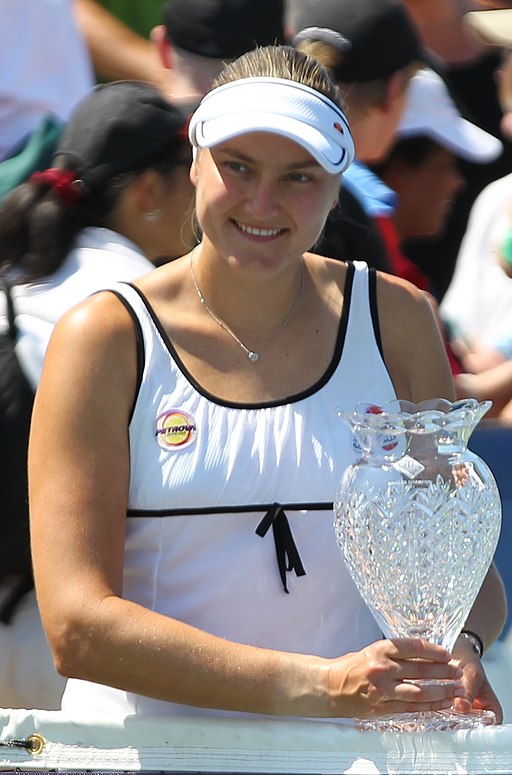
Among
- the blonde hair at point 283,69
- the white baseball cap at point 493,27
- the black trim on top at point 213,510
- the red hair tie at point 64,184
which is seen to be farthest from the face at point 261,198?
the white baseball cap at point 493,27

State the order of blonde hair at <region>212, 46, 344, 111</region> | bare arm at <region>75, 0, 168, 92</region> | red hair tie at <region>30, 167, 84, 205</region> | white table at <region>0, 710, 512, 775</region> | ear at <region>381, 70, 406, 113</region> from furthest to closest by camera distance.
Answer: bare arm at <region>75, 0, 168, 92</region> < ear at <region>381, 70, 406, 113</region> < red hair tie at <region>30, 167, 84, 205</region> < blonde hair at <region>212, 46, 344, 111</region> < white table at <region>0, 710, 512, 775</region>

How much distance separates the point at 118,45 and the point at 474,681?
283cm

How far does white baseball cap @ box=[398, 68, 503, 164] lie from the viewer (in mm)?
3760

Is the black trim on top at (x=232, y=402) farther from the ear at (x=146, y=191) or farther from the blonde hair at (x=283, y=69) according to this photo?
the ear at (x=146, y=191)

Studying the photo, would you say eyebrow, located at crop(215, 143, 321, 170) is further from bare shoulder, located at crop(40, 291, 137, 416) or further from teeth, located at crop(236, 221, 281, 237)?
bare shoulder, located at crop(40, 291, 137, 416)

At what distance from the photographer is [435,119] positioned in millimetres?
3791

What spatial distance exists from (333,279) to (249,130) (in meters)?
0.33

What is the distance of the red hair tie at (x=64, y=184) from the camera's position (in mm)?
2781

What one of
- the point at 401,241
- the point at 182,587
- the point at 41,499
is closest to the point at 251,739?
the point at 182,587

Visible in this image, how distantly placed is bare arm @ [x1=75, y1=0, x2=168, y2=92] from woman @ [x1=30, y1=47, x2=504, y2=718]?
2.26 meters

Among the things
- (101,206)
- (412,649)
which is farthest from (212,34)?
(412,649)

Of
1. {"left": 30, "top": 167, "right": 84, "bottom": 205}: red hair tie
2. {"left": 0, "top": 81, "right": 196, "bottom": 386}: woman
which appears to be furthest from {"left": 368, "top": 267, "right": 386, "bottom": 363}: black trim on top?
{"left": 30, "top": 167, "right": 84, "bottom": 205}: red hair tie

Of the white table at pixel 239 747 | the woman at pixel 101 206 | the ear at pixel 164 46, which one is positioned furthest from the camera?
the ear at pixel 164 46

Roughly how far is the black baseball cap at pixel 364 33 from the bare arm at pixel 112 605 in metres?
1.55
